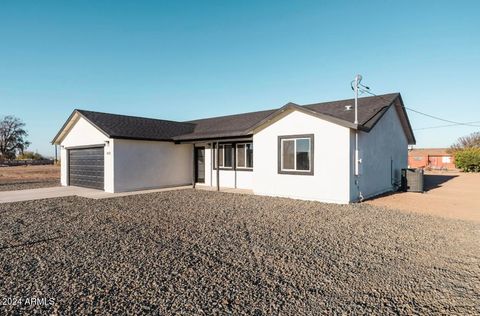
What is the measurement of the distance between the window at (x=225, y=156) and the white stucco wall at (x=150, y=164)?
101 inches

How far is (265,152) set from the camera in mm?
11203

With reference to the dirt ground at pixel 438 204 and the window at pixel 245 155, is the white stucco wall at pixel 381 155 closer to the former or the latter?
the dirt ground at pixel 438 204

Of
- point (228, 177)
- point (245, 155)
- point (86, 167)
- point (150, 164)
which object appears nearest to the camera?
point (245, 155)

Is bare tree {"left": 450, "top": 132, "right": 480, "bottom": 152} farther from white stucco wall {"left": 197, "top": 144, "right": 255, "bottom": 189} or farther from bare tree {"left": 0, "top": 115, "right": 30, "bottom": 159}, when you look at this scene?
bare tree {"left": 0, "top": 115, "right": 30, "bottom": 159}

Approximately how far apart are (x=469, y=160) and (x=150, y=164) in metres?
32.8

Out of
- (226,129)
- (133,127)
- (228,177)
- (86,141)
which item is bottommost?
(228,177)

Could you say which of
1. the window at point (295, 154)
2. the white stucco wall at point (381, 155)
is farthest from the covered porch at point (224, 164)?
the white stucco wall at point (381, 155)

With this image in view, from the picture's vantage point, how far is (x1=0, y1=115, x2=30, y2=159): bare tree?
2528 inches

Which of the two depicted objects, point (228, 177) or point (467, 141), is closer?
point (228, 177)

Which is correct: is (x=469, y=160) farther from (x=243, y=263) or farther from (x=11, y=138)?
(x=11, y=138)

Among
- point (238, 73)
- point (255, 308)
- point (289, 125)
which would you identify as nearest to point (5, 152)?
point (238, 73)

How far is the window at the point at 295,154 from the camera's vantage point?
32.4ft

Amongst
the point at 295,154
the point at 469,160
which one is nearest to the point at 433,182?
the point at 295,154

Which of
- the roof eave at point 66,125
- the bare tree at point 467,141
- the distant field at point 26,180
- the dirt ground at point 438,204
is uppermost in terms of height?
the bare tree at point 467,141
